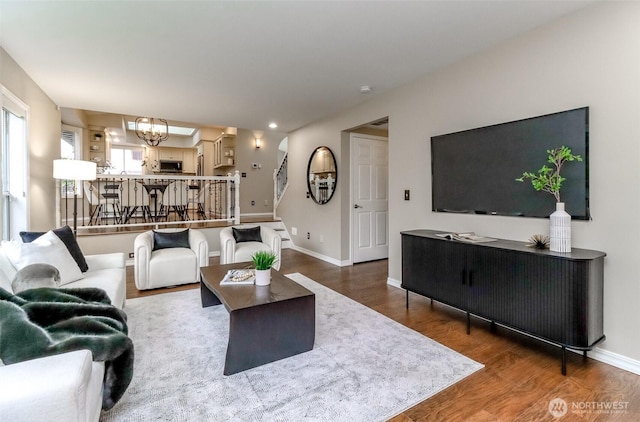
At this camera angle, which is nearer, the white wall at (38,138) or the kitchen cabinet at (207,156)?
the white wall at (38,138)

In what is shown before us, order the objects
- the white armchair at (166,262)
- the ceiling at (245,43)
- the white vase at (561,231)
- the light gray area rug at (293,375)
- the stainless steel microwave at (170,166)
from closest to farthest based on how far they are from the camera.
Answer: the light gray area rug at (293,375), the white vase at (561,231), the ceiling at (245,43), the white armchair at (166,262), the stainless steel microwave at (170,166)

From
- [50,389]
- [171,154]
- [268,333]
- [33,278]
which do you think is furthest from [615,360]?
[171,154]

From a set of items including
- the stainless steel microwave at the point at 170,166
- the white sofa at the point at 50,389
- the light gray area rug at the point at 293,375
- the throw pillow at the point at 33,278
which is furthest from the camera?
the stainless steel microwave at the point at 170,166

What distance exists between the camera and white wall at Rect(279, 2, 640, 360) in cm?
211

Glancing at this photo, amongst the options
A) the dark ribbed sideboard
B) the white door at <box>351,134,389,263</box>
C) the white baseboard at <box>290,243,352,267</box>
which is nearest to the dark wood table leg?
the dark ribbed sideboard

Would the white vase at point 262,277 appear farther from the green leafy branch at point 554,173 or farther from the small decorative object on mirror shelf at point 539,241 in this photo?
the green leafy branch at point 554,173

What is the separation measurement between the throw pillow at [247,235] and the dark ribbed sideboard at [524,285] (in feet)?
8.60

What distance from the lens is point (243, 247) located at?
14.5ft

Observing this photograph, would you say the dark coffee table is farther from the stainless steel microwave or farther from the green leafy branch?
the stainless steel microwave

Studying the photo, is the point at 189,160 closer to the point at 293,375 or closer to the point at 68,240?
the point at 68,240

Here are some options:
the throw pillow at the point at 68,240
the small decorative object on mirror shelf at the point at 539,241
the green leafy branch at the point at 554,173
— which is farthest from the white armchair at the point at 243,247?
the green leafy branch at the point at 554,173

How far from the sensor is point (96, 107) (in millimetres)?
4734

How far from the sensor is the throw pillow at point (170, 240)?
4.19 m

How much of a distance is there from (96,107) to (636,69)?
625cm
